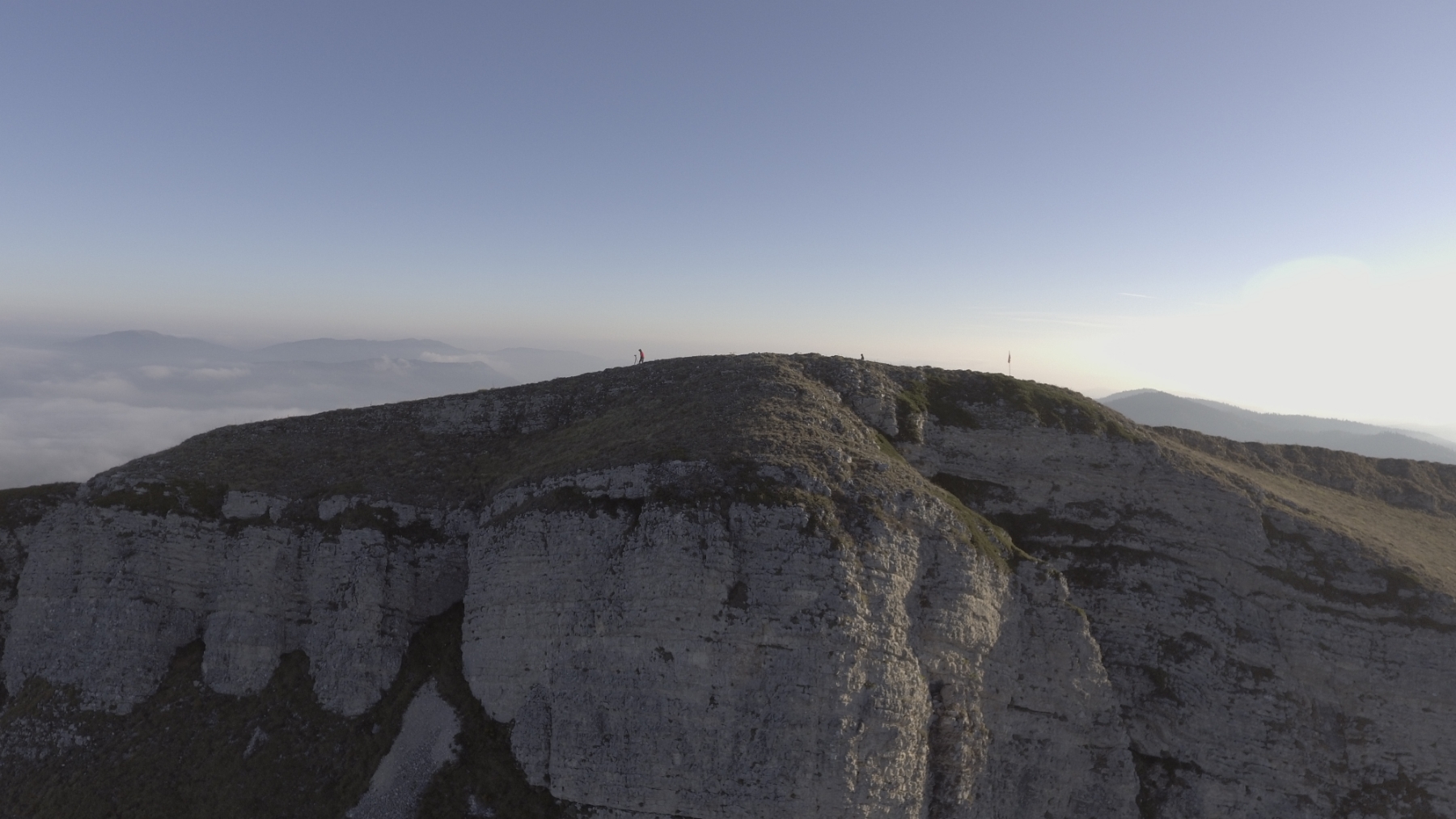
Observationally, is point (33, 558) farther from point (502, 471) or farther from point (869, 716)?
point (869, 716)

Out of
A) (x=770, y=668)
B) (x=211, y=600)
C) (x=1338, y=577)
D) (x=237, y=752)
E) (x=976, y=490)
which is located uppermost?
(x=976, y=490)

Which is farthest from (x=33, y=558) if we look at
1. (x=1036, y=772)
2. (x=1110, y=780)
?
(x=1110, y=780)

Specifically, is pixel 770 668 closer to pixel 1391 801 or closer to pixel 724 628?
pixel 724 628

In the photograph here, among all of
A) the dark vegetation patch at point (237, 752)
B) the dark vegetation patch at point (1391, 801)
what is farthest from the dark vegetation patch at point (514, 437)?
the dark vegetation patch at point (1391, 801)

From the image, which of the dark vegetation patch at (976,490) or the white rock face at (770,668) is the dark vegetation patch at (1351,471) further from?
the white rock face at (770,668)

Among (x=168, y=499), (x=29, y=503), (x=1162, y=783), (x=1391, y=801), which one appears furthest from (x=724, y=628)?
(x=29, y=503)

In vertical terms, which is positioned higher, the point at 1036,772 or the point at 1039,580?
the point at 1039,580
